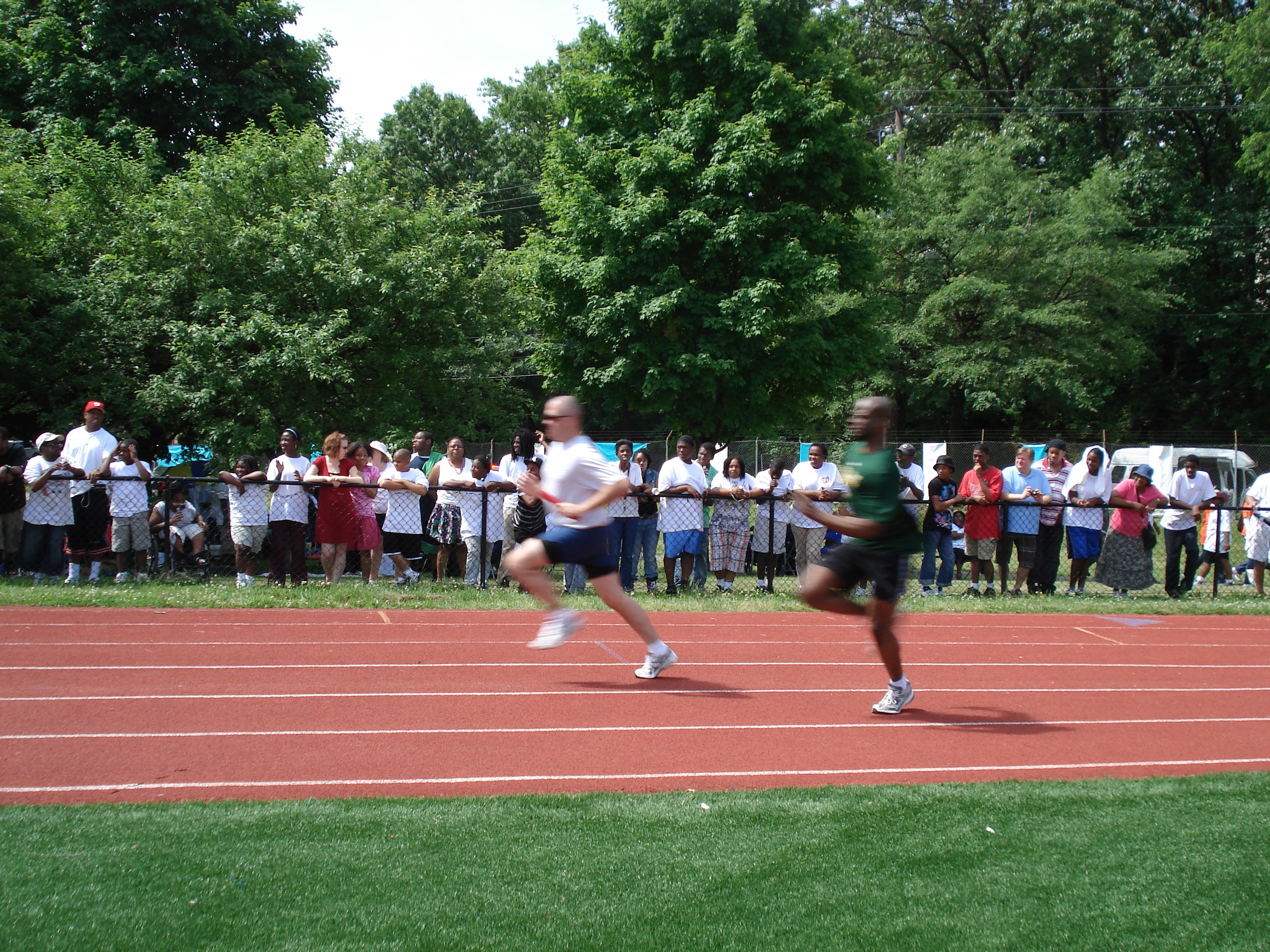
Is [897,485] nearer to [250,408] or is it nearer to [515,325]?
[250,408]

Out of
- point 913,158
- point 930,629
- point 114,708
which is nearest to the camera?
point 114,708

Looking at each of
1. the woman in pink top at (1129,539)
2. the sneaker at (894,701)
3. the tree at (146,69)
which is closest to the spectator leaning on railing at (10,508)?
the sneaker at (894,701)

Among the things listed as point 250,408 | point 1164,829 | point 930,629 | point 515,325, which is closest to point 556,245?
point 515,325

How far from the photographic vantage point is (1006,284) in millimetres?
Result: 32719

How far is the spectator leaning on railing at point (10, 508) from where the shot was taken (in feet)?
38.1

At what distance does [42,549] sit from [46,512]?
49 centimetres

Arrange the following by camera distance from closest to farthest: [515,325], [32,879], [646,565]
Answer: [32,879] → [646,565] → [515,325]

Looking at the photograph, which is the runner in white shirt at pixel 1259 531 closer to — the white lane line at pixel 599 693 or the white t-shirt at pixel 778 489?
the white t-shirt at pixel 778 489

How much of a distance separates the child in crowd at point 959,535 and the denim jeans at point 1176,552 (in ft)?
8.34

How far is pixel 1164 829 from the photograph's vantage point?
4914 mm

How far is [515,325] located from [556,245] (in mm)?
2444

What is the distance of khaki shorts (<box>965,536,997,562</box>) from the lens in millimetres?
13234

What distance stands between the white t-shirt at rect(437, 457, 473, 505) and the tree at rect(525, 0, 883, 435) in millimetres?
9447

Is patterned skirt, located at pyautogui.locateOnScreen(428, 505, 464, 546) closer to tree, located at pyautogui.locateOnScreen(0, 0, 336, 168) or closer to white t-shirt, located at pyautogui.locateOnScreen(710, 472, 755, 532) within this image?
white t-shirt, located at pyautogui.locateOnScreen(710, 472, 755, 532)
